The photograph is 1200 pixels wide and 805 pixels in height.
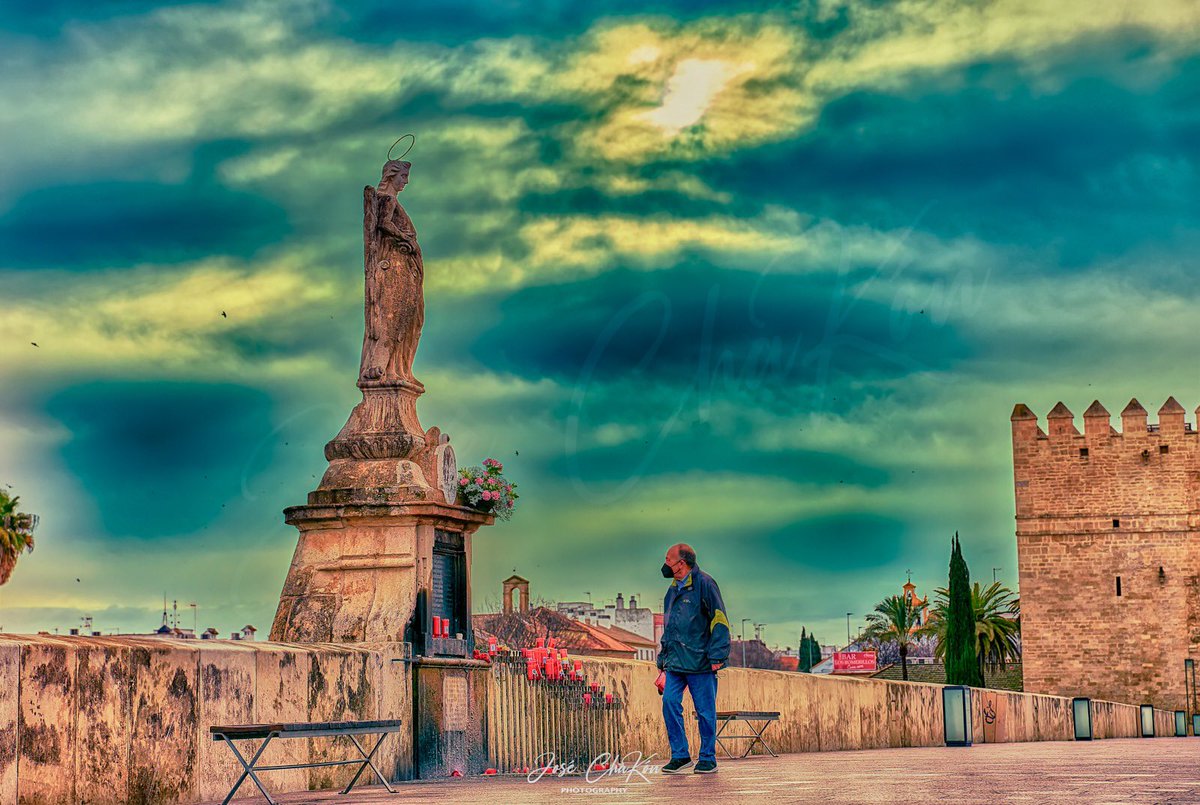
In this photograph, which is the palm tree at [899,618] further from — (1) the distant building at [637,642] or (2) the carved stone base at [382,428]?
(2) the carved stone base at [382,428]

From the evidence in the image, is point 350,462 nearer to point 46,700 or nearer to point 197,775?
point 197,775

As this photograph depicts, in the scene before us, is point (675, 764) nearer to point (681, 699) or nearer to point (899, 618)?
point (681, 699)

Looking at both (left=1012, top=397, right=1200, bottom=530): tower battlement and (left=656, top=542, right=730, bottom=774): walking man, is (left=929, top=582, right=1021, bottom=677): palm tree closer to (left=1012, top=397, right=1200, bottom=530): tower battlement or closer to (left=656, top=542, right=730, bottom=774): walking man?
(left=1012, top=397, right=1200, bottom=530): tower battlement

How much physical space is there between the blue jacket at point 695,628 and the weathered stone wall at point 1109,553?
176ft

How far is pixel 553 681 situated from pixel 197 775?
4842 millimetres

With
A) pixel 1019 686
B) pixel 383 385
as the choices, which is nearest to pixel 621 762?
pixel 383 385

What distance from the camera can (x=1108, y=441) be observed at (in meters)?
63.5

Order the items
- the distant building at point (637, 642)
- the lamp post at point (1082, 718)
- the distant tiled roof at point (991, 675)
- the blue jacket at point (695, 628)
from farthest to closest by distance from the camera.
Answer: the distant building at point (637, 642), the distant tiled roof at point (991, 675), the lamp post at point (1082, 718), the blue jacket at point (695, 628)

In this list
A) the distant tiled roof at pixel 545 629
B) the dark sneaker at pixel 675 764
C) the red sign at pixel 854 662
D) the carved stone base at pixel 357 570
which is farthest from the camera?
the red sign at pixel 854 662

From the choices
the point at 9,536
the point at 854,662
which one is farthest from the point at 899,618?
the point at 9,536

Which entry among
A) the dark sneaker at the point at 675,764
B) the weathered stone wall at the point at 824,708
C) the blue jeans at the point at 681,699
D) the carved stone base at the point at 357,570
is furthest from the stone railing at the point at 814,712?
the blue jeans at the point at 681,699

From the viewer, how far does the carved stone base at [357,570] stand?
1320 centimetres

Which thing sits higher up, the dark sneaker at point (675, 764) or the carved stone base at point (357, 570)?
the carved stone base at point (357, 570)

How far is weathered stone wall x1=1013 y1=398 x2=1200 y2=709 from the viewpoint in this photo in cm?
6212
